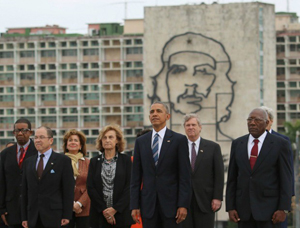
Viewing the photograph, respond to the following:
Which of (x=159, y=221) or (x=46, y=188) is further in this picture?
(x=46, y=188)

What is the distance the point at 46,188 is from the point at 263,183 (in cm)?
272

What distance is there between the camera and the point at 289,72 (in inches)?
4087

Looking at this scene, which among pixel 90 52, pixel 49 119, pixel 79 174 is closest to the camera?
pixel 79 174

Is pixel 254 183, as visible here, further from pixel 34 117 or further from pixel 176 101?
pixel 34 117

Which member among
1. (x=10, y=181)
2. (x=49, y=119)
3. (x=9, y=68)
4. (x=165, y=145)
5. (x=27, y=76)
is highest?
(x=9, y=68)

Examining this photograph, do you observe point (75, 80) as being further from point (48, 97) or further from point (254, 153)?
A: point (254, 153)

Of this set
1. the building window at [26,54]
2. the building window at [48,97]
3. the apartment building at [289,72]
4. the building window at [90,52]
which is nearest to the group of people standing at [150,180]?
the apartment building at [289,72]

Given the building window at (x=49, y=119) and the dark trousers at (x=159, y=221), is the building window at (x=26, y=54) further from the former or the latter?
the dark trousers at (x=159, y=221)

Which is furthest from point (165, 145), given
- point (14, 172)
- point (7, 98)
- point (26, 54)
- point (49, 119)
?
point (7, 98)

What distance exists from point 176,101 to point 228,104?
4.33 meters

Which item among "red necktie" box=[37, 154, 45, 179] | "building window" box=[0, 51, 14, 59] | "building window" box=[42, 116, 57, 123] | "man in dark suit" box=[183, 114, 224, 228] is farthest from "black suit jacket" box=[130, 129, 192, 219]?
"building window" box=[0, 51, 14, 59]

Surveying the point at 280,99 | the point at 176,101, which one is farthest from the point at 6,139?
the point at 176,101

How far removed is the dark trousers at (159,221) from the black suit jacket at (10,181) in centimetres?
251

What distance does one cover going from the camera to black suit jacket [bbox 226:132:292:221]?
10172 millimetres
